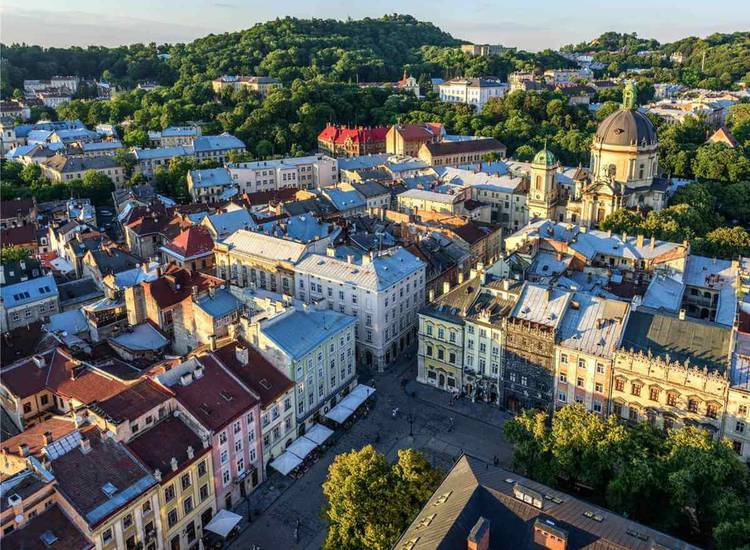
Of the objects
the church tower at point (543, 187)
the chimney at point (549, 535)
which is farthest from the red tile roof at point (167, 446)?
the church tower at point (543, 187)

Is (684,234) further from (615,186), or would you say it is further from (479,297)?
(479,297)

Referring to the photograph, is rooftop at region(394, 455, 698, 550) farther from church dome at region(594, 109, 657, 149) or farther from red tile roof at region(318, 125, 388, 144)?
red tile roof at region(318, 125, 388, 144)

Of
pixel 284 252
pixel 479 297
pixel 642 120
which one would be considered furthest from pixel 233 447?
pixel 642 120

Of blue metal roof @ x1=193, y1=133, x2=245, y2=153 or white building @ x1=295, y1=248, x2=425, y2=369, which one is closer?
white building @ x1=295, y1=248, x2=425, y2=369

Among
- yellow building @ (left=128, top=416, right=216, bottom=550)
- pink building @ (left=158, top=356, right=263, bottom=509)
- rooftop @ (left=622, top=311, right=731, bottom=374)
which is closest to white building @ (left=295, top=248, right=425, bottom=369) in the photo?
pink building @ (left=158, top=356, right=263, bottom=509)

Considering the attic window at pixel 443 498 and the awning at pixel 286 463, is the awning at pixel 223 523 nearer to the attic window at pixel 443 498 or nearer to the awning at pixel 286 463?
the awning at pixel 286 463

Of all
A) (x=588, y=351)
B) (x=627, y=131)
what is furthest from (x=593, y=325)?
(x=627, y=131)
